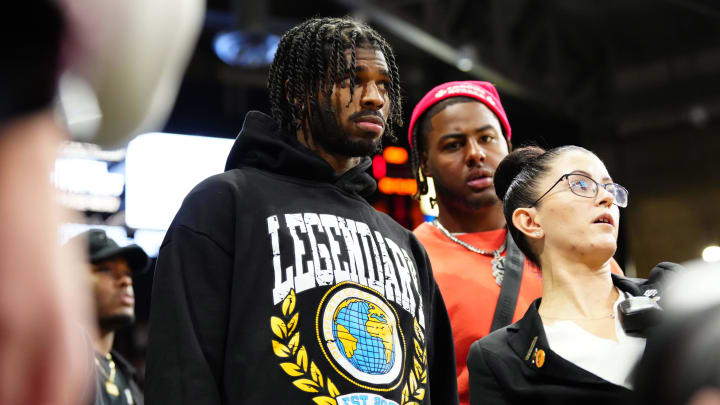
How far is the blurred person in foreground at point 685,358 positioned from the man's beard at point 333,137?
3.72 feet

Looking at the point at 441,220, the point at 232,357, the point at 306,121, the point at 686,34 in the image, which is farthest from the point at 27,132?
the point at 686,34

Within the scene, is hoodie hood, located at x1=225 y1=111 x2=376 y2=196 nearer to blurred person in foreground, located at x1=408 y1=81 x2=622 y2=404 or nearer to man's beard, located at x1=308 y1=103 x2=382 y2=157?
man's beard, located at x1=308 y1=103 x2=382 y2=157

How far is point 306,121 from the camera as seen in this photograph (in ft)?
6.79

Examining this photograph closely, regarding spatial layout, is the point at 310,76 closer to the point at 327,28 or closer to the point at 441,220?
the point at 327,28

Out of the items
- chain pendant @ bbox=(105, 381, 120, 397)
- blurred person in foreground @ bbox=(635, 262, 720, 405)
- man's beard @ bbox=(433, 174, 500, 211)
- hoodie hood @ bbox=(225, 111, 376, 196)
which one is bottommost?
chain pendant @ bbox=(105, 381, 120, 397)

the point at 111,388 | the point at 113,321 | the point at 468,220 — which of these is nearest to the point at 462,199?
the point at 468,220

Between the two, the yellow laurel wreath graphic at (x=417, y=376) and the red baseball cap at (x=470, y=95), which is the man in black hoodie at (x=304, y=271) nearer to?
the yellow laurel wreath graphic at (x=417, y=376)

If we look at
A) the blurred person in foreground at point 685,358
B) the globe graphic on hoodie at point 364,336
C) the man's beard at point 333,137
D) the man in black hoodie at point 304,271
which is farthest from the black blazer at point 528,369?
the blurred person in foreground at point 685,358

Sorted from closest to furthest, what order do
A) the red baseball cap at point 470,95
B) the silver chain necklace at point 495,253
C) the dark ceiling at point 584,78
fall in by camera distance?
the silver chain necklace at point 495,253, the red baseball cap at point 470,95, the dark ceiling at point 584,78

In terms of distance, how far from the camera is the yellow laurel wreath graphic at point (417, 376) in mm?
1798

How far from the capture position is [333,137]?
2.00 m

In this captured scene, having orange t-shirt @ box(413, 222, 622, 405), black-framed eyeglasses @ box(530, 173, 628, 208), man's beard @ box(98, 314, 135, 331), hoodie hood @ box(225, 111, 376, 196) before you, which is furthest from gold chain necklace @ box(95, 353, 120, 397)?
black-framed eyeglasses @ box(530, 173, 628, 208)

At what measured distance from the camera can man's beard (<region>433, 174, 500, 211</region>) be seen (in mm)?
2809

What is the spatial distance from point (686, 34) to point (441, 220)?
757 cm
